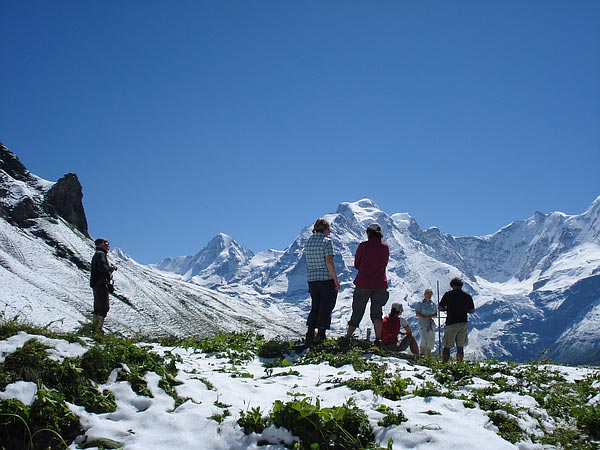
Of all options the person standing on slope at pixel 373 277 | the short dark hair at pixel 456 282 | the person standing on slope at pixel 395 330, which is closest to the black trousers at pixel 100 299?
the person standing on slope at pixel 373 277

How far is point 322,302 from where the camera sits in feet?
50.4

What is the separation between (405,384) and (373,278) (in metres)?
5.97

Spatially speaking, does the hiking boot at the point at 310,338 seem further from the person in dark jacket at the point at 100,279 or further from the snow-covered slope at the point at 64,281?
the snow-covered slope at the point at 64,281

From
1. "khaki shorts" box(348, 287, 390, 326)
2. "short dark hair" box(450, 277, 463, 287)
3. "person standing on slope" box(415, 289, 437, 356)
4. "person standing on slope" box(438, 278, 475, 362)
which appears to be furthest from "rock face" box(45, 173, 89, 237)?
"person standing on slope" box(438, 278, 475, 362)

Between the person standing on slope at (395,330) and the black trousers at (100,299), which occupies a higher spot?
the person standing on slope at (395,330)

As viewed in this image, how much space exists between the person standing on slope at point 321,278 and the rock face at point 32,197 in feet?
562

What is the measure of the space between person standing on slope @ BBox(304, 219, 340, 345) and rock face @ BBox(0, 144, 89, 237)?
171 metres

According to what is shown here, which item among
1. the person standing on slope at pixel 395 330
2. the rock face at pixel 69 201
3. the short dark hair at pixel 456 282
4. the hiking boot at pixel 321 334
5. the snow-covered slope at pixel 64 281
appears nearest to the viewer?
the hiking boot at pixel 321 334

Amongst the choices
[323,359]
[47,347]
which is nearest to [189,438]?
[47,347]

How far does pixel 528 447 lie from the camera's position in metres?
7.59

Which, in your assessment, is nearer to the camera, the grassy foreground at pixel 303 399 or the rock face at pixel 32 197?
the grassy foreground at pixel 303 399

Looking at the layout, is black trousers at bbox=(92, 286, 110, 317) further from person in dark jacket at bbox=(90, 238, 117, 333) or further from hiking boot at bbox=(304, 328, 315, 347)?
hiking boot at bbox=(304, 328, 315, 347)

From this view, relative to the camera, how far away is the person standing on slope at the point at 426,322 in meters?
19.7

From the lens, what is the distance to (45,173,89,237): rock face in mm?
186550
